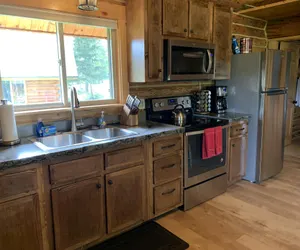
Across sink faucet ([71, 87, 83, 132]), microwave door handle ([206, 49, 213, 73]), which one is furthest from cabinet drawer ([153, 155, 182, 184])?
microwave door handle ([206, 49, 213, 73])

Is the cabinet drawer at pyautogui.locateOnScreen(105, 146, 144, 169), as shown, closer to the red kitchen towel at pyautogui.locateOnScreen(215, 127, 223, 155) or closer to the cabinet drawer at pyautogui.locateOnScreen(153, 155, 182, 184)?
the cabinet drawer at pyautogui.locateOnScreen(153, 155, 182, 184)

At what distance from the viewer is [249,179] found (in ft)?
11.1

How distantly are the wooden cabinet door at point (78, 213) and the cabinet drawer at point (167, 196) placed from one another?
58cm

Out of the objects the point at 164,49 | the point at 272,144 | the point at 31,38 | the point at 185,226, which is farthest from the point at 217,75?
the point at 31,38

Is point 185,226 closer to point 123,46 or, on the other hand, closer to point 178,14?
point 123,46

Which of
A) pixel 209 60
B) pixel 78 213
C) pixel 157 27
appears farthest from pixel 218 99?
pixel 78 213

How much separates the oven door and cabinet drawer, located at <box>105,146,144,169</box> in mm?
559

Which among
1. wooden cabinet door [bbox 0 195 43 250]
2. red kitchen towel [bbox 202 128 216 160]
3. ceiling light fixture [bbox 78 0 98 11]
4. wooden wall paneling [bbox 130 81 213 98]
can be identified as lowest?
wooden cabinet door [bbox 0 195 43 250]

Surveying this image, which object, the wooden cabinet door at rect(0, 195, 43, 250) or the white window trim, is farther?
the white window trim

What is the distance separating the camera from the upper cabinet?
97.6 inches

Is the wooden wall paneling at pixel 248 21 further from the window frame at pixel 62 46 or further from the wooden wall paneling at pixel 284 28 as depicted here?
the window frame at pixel 62 46

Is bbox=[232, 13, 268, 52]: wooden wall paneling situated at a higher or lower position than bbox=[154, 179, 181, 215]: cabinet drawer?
higher

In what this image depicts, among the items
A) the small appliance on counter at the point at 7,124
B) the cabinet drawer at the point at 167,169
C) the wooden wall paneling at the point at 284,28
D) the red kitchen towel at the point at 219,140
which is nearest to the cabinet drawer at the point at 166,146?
the cabinet drawer at the point at 167,169

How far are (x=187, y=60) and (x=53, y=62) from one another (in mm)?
1369
